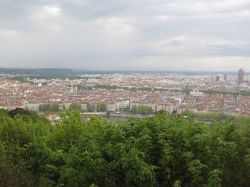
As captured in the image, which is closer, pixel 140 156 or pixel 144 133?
pixel 140 156

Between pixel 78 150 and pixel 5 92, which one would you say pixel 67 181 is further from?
pixel 5 92

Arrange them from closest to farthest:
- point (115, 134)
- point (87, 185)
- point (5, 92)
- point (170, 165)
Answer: point (87, 185)
point (170, 165)
point (115, 134)
point (5, 92)

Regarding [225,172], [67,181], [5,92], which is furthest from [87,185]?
[5,92]

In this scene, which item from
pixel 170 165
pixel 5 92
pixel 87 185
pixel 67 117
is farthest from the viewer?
pixel 5 92

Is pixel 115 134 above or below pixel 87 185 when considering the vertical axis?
above

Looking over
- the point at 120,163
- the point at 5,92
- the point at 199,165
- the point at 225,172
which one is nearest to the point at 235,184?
the point at 225,172

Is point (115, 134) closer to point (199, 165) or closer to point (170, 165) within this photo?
point (170, 165)
